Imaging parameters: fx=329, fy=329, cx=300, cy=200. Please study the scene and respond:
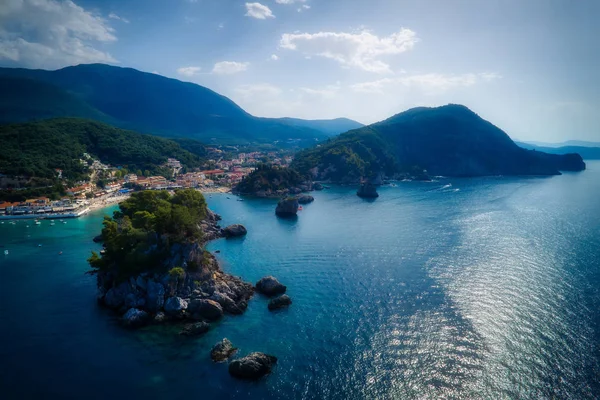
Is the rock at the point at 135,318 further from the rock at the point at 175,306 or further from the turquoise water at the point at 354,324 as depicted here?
the rock at the point at 175,306

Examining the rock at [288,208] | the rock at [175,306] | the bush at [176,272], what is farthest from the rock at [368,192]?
the rock at [175,306]

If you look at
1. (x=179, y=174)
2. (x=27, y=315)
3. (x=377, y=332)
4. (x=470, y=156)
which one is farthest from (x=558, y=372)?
(x=470, y=156)

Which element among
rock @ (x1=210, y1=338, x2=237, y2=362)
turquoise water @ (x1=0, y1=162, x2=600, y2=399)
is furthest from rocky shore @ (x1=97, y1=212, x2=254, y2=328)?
rock @ (x1=210, y1=338, x2=237, y2=362)

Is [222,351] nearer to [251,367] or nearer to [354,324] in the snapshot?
[251,367]

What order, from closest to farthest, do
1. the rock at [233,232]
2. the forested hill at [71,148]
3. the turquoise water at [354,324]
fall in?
the turquoise water at [354,324] < the rock at [233,232] < the forested hill at [71,148]

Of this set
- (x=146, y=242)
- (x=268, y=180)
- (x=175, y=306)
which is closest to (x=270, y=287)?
(x=175, y=306)

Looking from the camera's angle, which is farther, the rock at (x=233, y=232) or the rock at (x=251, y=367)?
the rock at (x=233, y=232)

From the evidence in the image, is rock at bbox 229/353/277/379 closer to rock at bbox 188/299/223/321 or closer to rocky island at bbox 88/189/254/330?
rocky island at bbox 88/189/254/330
